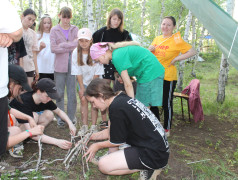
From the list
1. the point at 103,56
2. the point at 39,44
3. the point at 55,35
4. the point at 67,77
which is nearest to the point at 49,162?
the point at 103,56

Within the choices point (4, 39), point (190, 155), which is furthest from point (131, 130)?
point (190, 155)

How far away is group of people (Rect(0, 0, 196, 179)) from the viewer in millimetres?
1920

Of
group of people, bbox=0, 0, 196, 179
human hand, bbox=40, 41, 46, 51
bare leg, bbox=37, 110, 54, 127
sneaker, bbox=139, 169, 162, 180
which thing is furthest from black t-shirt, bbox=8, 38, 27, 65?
sneaker, bbox=139, 169, 162, 180

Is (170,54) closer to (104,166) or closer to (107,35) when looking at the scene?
(107,35)

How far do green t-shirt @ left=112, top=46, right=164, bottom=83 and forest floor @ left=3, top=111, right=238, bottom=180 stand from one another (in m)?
1.17

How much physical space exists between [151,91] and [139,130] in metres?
1.03

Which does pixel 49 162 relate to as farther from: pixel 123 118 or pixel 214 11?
pixel 214 11

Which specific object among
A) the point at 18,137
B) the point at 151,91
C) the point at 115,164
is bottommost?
the point at 115,164

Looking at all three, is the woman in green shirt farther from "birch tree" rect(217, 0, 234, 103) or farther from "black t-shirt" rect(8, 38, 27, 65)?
"birch tree" rect(217, 0, 234, 103)

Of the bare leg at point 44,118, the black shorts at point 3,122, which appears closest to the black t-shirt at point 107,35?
the bare leg at point 44,118

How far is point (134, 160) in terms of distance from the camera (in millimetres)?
2037

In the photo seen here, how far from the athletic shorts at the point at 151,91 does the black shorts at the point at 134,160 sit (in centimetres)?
100

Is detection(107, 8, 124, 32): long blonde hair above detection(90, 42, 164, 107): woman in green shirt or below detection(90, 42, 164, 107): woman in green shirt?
above

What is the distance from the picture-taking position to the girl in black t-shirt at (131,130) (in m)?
1.88
